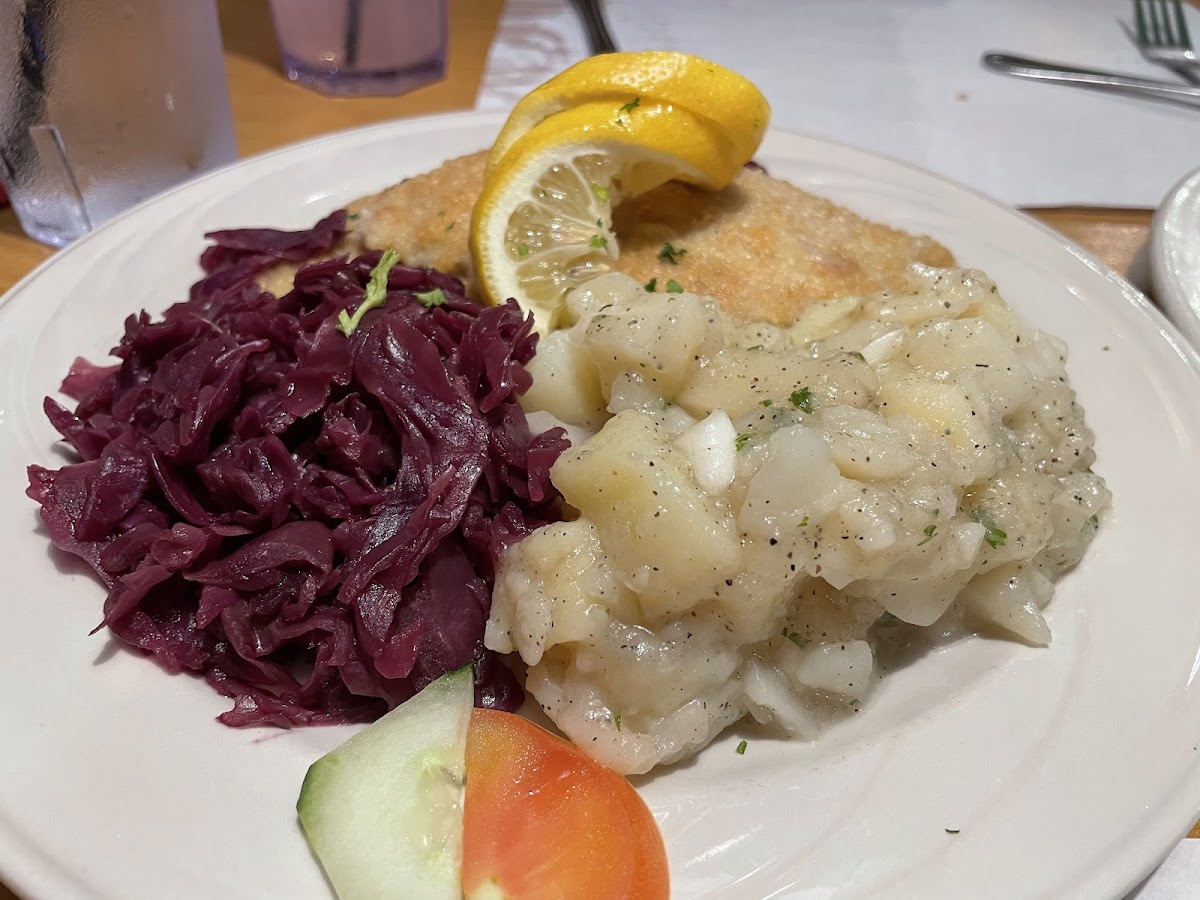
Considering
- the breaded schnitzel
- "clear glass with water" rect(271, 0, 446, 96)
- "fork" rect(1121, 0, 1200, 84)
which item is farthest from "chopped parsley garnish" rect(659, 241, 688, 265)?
"fork" rect(1121, 0, 1200, 84)

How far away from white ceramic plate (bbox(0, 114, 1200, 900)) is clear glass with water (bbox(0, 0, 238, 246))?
1078 mm

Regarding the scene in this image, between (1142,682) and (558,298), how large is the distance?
159 cm

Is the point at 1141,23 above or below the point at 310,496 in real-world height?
below

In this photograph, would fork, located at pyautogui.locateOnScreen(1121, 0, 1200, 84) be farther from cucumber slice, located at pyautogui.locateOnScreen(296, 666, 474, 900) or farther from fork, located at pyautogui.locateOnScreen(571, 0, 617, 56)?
cucumber slice, located at pyautogui.locateOnScreen(296, 666, 474, 900)

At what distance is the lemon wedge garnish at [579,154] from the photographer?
7.52 feet

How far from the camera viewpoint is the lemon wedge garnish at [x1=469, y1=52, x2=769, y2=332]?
229 centimetres

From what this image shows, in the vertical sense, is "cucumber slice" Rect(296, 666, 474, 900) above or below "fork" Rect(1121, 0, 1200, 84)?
above

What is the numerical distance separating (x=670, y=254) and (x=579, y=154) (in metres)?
0.42

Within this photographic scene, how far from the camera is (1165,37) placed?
5.14m

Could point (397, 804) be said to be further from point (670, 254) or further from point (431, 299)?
point (670, 254)

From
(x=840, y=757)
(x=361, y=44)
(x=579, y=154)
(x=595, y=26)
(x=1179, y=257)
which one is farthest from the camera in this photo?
(x=595, y=26)

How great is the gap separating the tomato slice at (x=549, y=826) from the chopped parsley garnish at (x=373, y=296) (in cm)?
98

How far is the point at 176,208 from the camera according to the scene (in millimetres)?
2824

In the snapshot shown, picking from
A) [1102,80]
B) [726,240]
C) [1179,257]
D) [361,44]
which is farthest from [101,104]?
[1102,80]
